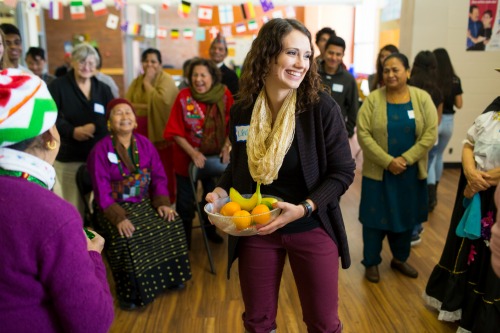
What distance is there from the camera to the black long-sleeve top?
Result: 10.1ft

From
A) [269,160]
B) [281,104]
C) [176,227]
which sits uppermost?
[281,104]

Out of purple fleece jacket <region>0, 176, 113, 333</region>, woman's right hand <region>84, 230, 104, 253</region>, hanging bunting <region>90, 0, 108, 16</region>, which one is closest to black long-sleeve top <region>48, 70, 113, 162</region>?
hanging bunting <region>90, 0, 108, 16</region>

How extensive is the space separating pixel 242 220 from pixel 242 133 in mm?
391

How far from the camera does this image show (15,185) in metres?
0.95

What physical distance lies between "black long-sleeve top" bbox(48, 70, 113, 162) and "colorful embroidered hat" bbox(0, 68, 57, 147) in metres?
2.08

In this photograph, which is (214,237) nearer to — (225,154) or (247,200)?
(225,154)

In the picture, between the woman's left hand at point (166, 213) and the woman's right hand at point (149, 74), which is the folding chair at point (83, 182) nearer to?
the woman's left hand at point (166, 213)

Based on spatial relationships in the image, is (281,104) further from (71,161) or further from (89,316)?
(71,161)

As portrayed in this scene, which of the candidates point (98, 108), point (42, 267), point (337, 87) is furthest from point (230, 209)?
point (337, 87)

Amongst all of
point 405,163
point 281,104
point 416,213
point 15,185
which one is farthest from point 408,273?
point 15,185

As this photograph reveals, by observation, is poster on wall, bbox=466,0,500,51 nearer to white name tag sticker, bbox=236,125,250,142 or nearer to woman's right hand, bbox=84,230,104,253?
white name tag sticker, bbox=236,125,250,142

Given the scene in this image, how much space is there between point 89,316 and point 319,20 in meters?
9.16

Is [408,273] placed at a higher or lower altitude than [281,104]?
lower

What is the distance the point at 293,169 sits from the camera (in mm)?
1557
